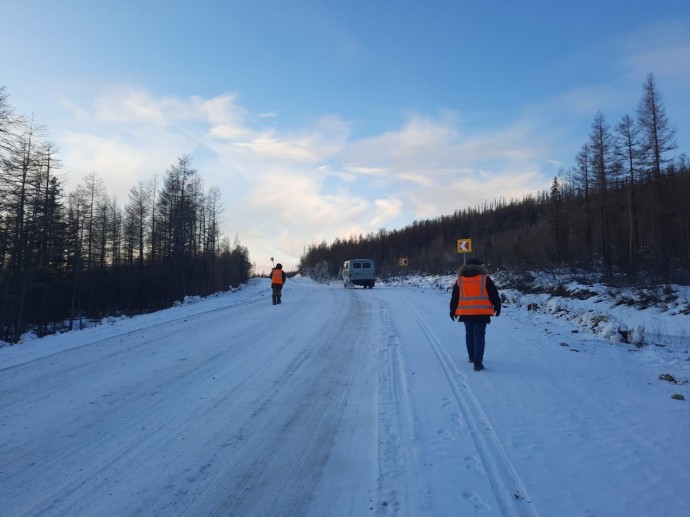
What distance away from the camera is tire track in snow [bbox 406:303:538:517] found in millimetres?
3049

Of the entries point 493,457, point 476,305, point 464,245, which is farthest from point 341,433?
point 464,245

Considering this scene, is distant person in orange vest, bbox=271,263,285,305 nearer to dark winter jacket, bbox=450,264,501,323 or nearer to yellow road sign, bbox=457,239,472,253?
yellow road sign, bbox=457,239,472,253

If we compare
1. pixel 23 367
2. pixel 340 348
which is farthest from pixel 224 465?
pixel 23 367

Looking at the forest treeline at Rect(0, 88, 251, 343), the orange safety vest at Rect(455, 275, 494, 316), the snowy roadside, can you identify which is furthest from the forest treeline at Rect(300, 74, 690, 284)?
the forest treeline at Rect(0, 88, 251, 343)

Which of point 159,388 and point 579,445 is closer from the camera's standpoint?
point 579,445

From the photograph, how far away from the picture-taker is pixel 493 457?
3779 mm

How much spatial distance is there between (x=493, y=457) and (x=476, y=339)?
3276mm

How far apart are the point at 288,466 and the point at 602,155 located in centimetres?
4227

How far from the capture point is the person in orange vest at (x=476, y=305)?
22.6ft

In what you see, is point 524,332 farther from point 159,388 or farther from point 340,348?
point 159,388

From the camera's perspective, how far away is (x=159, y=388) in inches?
235

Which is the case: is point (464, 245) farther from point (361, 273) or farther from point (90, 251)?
point (90, 251)

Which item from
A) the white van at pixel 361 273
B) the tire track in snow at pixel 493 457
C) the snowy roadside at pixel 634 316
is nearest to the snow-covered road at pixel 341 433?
the tire track in snow at pixel 493 457

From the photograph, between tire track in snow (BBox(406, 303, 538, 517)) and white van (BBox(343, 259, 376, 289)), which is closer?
tire track in snow (BBox(406, 303, 538, 517))
